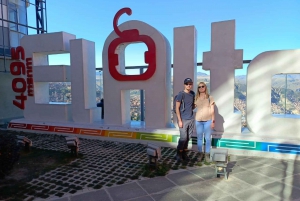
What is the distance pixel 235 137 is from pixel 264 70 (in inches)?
72.8

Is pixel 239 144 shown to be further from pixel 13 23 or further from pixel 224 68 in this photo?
pixel 13 23

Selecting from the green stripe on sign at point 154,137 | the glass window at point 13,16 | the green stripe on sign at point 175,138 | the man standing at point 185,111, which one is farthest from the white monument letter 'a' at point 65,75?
the man standing at point 185,111

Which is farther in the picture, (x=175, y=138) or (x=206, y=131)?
(x=175, y=138)

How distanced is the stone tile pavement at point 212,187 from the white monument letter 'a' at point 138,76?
2.36 metres

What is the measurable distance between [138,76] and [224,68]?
7.97 feet

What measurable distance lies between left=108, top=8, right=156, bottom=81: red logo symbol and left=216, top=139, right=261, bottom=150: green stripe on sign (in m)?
2.68

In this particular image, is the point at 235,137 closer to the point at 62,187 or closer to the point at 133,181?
the point at 133,181

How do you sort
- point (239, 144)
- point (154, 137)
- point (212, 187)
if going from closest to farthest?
point (212, 187) < point (239, 144) < point (154, 137)

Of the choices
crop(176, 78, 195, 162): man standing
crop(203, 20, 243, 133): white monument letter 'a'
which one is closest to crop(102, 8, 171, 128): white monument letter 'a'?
crop(203, 20, 243, 133): white monument letter 'a'

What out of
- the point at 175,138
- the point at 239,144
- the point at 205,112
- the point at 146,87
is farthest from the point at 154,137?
the point at 239,144

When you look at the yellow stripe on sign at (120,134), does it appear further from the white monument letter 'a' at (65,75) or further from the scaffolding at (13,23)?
the scaffolding at (13,23)

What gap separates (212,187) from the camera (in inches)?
145

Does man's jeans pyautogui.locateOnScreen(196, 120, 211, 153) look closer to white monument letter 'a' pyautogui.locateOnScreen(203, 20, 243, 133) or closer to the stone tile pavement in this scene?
the stone tile pavement

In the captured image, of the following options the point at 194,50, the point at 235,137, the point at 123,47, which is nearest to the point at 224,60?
the point at 194,50
